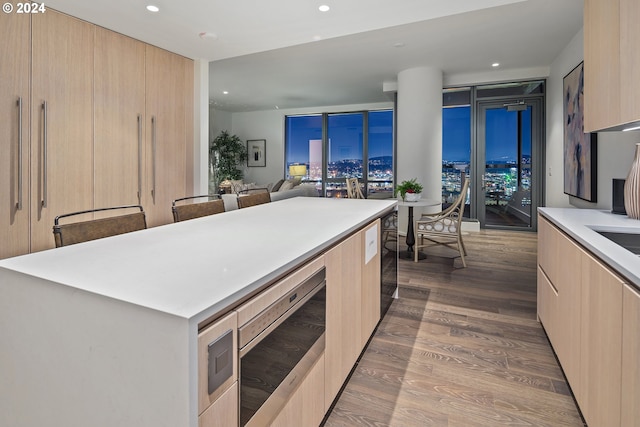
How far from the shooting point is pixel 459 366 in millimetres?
1960

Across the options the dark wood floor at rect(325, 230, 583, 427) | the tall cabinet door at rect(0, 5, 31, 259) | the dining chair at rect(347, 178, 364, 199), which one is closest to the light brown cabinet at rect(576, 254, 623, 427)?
the dark wood floor at rect(325, 230, 583, 427)

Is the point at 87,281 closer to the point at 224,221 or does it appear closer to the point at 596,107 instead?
the point at 224,221

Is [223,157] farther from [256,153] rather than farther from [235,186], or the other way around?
[235,186]

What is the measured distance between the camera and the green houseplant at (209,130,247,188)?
895 cm

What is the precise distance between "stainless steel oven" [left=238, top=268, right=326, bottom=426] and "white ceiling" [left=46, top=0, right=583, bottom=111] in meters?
2.44

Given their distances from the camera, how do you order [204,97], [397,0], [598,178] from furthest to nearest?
[204,97] → [598,178] → [397,0]

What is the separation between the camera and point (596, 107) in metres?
1.88

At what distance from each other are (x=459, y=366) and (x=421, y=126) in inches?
169

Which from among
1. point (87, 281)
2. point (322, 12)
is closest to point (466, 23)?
point (322, 12)

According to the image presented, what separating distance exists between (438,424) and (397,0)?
275 centimetres

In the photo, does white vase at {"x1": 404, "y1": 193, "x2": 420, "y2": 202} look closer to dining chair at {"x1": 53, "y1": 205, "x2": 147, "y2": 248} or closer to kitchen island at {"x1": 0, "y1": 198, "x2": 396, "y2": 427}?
dining chair at {"x1": 53, "y1": 205, "x2": 147, "y2": 248}

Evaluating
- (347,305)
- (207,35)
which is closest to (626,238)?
(347,305)

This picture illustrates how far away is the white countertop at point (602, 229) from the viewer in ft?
3.47

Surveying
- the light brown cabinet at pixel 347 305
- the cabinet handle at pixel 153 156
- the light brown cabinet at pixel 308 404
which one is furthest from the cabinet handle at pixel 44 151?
the light brown cabinet at pixel 308 404
